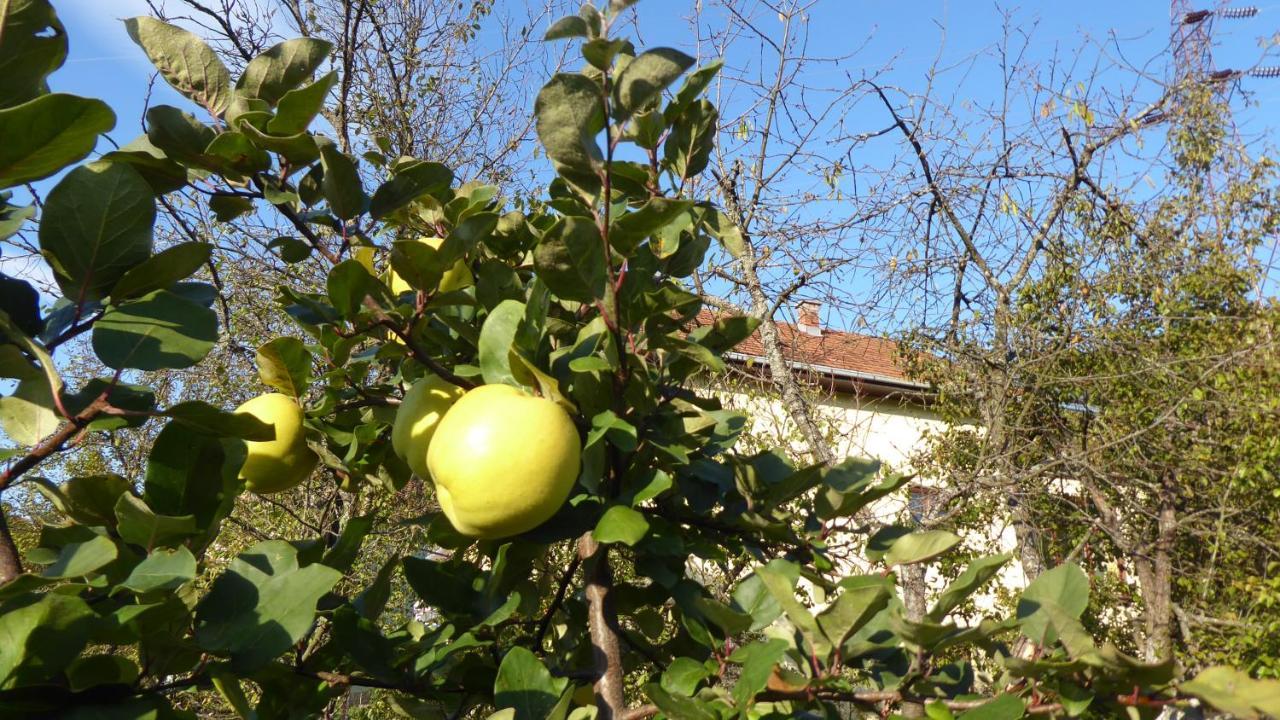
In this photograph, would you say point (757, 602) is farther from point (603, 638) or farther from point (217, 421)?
point (217, 421)

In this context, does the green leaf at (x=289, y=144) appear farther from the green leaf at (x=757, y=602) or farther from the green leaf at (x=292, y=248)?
the green leaf at (x=757, y=602)

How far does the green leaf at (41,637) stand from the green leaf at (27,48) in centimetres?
42

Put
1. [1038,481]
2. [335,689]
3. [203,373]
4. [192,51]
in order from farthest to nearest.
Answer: [1038,481]
[203,373]
[335,689]
[192,51]

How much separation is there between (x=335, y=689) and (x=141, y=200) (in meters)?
0.70

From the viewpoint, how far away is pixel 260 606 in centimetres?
76

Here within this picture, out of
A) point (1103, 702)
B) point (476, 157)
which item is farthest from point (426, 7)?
point (1103, 702)

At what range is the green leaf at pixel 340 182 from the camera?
92 centimetres

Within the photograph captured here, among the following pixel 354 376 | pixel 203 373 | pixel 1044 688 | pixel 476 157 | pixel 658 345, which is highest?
pixel 476 157

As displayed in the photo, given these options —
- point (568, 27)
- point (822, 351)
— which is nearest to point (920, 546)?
point (568, 27)

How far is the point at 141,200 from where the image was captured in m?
0.73

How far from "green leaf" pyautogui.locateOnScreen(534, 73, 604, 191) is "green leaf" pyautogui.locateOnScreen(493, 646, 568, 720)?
52 cm

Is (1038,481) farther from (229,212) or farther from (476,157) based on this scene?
(229,212)

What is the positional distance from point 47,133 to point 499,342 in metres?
0.44

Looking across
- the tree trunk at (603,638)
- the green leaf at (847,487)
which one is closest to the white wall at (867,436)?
the green leaf at (847,487)
